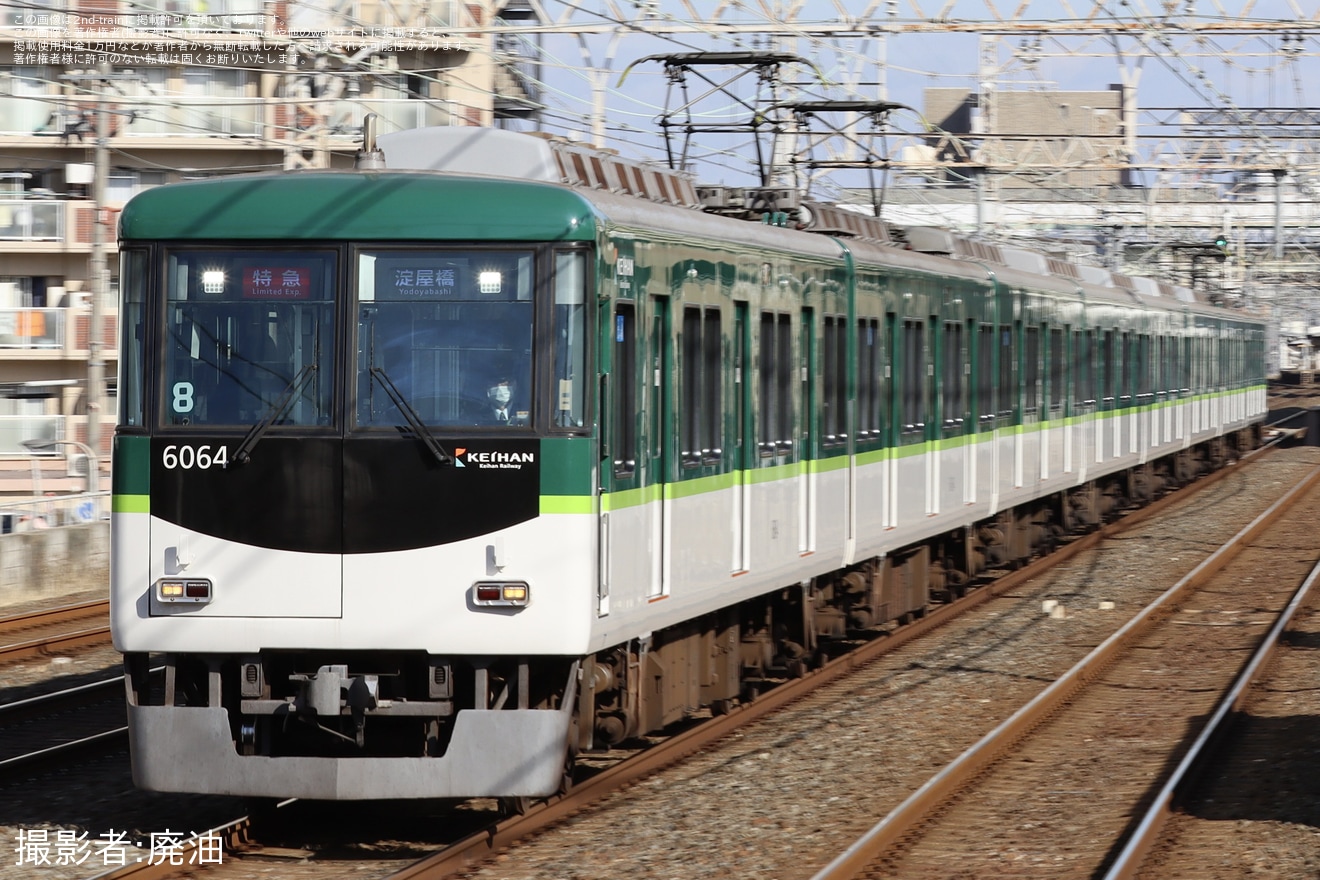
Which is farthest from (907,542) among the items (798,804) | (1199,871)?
(1199,871)

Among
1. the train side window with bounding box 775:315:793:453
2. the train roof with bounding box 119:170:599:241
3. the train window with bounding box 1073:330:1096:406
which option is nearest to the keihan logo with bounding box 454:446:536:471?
the train roof with bounding box 119:170:599:241

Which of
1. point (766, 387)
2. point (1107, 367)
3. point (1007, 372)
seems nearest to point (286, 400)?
point (766, 387)

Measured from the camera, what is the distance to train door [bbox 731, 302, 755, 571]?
10.4 m

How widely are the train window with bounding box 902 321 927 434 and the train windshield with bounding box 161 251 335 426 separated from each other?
23.6ft

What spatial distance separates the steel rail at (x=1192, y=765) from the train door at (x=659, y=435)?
230 cm

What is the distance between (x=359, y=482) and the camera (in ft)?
25.7

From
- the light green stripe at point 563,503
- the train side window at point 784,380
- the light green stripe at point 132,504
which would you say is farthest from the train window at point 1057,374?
the light green stripe at point 132,504

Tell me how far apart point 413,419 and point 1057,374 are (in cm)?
1428

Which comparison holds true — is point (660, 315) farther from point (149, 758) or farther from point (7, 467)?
point (7, 467)

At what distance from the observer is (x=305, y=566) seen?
784cm

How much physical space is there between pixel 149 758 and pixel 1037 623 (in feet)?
32.1

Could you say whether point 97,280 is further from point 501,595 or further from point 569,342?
point 501,595

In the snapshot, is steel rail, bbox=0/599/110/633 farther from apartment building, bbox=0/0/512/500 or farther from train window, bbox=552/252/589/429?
apartment building, bbox=0/0/512/500

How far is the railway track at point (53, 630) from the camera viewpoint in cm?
1433
